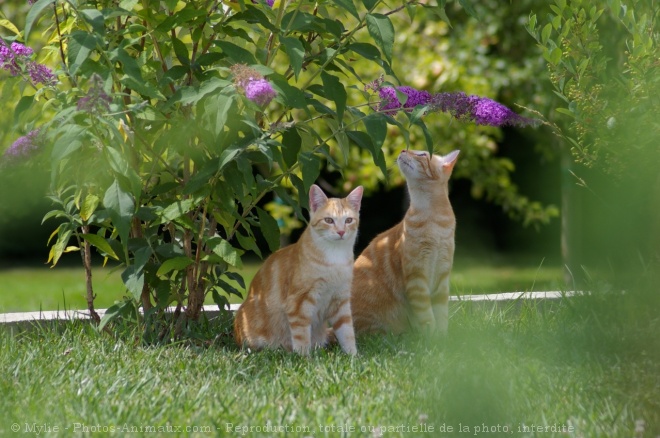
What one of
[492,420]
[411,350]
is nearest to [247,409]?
[492,420]

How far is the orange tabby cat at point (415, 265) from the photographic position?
3.61 m

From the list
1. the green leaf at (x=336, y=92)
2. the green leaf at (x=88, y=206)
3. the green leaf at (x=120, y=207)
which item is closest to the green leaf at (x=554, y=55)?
the green leaf at (x=336, y=92)

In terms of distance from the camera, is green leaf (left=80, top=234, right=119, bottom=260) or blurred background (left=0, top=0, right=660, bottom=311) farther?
blurred background (left=0, top=0, right=660, bottom=311)

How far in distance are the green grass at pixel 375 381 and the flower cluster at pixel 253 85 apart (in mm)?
955

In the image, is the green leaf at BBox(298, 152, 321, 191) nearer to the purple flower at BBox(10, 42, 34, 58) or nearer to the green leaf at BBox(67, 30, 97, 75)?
the green leaf at BBox(67, 30, 97, 75)

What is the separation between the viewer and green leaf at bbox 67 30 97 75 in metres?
2.78

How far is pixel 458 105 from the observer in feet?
11.0

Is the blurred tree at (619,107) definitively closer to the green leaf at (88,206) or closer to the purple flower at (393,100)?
the purple flower at (393,100)

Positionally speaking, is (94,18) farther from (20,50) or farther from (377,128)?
(377,128)

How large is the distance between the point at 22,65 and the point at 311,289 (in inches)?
53.1

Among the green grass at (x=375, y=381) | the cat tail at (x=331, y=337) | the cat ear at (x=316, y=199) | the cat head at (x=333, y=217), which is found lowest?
the cat tail at (x=331, y=337)

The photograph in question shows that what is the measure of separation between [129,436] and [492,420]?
3.17 feet

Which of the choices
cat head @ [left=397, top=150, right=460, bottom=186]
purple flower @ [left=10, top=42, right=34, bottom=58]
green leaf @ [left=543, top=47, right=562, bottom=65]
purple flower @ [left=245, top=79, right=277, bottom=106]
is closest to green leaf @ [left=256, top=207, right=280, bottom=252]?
cat head @ [left=397, top=150, right=460, bottom=186]

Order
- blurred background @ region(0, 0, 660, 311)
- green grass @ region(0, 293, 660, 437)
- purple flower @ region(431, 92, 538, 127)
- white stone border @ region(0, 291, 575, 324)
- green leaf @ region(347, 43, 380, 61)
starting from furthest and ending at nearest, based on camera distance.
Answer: blurred background @ region(0, 0, 660, 311) < white stone border @ region(0, 291, 575, 324) < purple flower @ region(431, 92, 538, 127) < green leaf @ region(347, 43, 380, 61) < green grass @ region(0, 293, 660, 437)
